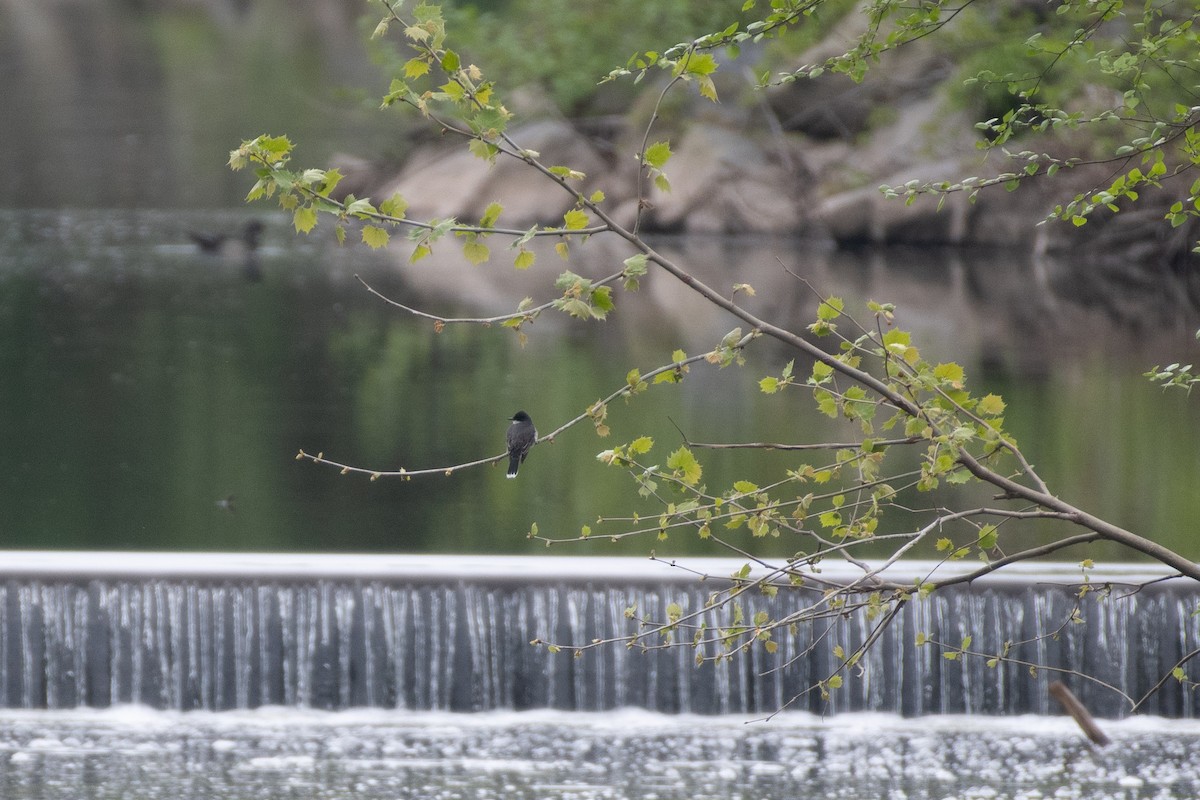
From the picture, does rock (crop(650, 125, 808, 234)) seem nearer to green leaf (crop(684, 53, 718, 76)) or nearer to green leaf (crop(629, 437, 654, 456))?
green leaf (crop(629, 437, 654, 456))

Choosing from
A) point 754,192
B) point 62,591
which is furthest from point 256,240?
point 62,591

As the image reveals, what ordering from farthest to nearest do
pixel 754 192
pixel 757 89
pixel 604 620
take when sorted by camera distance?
pixel 754 192 → pixel 604 620 → pixel 757 89

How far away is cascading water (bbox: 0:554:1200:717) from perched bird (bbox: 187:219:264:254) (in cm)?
1460

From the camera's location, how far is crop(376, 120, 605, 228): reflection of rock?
24.2 meters

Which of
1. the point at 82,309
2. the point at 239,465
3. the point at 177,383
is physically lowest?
the point at 239,465

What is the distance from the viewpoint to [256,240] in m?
22.0

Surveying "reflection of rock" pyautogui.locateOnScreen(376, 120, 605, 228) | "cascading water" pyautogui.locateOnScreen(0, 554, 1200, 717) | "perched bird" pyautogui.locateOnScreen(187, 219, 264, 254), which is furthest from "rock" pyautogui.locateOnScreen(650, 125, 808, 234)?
"cascading water" pyautogui.locateOnScreen(0, 554, 1200, 717)

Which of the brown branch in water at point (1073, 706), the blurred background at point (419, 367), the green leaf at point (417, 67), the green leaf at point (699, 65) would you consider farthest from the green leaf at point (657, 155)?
the blurred background at point (419, 367)

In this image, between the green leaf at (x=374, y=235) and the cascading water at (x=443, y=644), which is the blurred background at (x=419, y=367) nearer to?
the cascading water at (x=443, y=644)

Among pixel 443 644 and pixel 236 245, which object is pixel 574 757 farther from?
pixel 236 245

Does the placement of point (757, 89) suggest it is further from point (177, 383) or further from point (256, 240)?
point (256, 240)

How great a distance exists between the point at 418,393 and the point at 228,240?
10.9 metres

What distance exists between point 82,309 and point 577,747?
11.3 metres

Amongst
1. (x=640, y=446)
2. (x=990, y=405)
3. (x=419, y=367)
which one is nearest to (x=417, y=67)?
(x=640, y=446)
